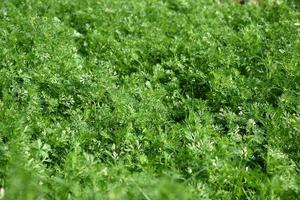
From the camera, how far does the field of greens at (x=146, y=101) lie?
4.99 meters

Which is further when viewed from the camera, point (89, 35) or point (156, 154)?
point (89, 35)

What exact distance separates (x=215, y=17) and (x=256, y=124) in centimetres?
414

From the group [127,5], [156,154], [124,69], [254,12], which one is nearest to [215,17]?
[254,12]

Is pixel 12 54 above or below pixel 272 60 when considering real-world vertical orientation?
below

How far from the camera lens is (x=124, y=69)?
25.5 feet

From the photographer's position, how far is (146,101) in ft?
22.0

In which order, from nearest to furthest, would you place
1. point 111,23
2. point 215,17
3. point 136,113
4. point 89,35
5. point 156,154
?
point 156,154, point 136,113, point 89,35, point 111,23, point 215,17

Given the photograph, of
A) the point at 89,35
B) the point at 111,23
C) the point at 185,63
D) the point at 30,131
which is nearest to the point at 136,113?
the point at 30,131

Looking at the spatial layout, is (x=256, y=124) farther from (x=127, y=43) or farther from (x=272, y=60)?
(x=127, y=43)

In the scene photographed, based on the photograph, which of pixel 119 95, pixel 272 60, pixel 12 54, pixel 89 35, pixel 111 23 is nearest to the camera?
pixel 119 95

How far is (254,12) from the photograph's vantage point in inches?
408

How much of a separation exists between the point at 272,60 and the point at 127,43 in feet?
7.79

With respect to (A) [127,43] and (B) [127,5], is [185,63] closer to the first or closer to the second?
(A) [127,43]

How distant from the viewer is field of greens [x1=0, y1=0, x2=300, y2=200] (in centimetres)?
499
